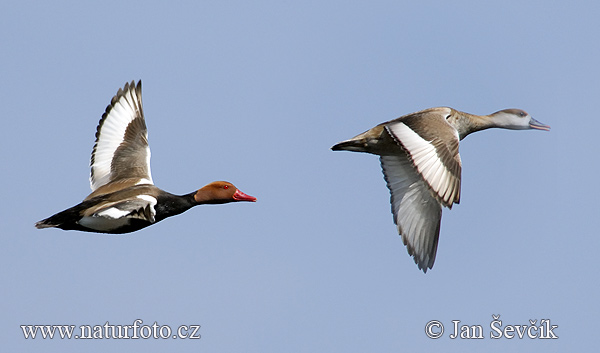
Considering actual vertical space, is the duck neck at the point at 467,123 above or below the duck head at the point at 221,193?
above

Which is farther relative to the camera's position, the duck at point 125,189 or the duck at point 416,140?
the duck at point 125,189

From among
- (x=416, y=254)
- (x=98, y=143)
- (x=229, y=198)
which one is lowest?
(x=416, y=254)

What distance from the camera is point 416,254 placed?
13719mm

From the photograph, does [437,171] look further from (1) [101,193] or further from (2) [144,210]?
(1) [101,193]

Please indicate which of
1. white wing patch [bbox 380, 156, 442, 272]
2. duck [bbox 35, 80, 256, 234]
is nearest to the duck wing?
white wing patch [bbox 380, 156, 442, 272]

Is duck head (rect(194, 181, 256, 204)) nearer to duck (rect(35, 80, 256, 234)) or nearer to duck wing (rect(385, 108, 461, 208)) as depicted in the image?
duck (rect(35, 80, 256, 234))

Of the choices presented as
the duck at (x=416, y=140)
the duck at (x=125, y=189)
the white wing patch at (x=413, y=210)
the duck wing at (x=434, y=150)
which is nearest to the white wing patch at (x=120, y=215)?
the duck at (x=125, y=189)

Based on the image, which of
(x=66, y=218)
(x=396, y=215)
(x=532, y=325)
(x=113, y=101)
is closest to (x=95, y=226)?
(x=66, y=218)

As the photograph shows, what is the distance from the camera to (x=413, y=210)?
13.8m

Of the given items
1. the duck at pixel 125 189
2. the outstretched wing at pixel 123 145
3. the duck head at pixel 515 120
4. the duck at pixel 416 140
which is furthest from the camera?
the duck head at pixel 515 120

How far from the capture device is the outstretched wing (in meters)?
14.4

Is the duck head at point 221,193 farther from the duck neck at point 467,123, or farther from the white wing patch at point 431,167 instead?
the duck neck at point 467,123

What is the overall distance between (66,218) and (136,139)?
299cm

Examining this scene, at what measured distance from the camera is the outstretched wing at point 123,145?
1441cm
